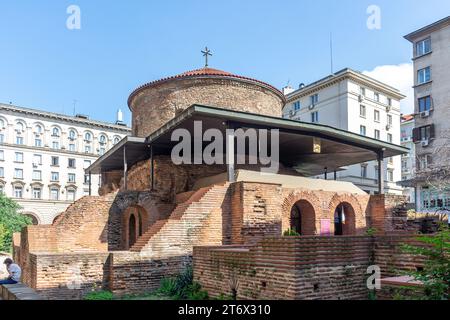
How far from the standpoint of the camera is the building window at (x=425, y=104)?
3281 centimetres

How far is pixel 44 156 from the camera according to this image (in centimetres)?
5147

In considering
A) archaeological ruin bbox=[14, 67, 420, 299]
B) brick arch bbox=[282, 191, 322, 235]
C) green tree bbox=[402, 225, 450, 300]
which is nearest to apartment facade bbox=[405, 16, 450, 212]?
archaeological ruin bbox=[14, 67, 420, 299]

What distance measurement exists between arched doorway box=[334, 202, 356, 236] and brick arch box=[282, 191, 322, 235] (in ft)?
6.17

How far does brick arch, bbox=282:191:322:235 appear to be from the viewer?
45.2ft

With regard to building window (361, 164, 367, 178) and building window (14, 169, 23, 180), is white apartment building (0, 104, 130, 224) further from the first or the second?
building window (361, 164, 367, 178)

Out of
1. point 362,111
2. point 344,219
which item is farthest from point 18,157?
point 344,219

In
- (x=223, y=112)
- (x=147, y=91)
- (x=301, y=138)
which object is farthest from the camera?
(x=147, y=91)

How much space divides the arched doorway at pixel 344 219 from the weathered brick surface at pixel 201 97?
5.39 m

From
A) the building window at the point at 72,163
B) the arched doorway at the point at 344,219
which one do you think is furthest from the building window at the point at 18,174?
the arched doorway at the point at 344,219

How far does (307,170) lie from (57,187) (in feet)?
123

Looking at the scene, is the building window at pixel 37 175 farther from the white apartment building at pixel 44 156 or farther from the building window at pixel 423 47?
the building window at pixel 423 47
